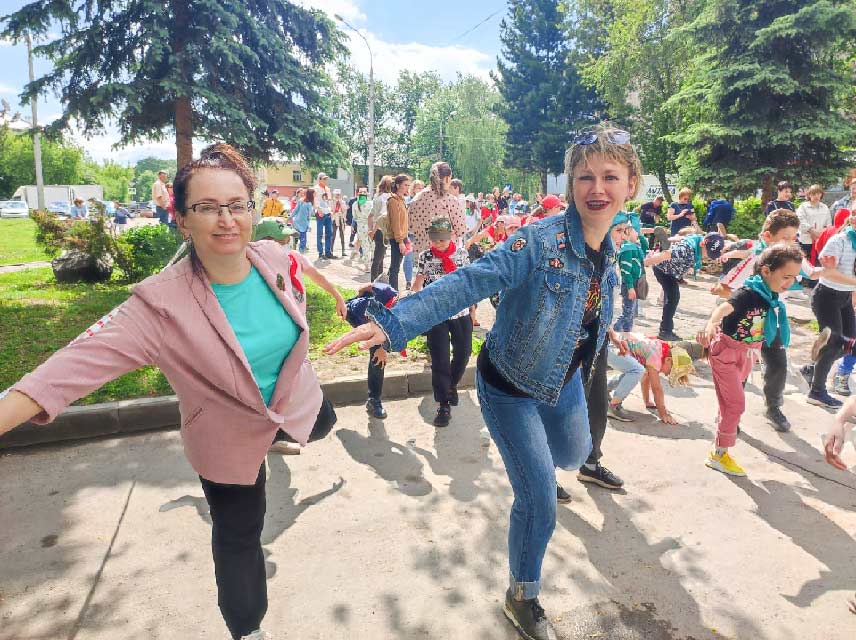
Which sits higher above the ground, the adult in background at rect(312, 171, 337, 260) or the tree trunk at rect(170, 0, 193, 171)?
the tree trunk at rect(170, 0, 193, 171)

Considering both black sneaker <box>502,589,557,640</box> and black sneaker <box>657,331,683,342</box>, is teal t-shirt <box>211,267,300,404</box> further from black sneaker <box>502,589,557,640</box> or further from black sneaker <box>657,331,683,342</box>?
black sneaker <box>657,331,683,342</box>

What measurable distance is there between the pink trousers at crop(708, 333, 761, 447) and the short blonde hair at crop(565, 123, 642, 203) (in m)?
2.32

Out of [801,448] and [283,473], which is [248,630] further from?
[801,448]

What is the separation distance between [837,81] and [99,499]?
20633mm

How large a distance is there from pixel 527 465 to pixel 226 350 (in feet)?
4.14

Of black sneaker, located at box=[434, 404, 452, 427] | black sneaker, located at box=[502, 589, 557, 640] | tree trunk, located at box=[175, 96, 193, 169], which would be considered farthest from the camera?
tree trunk, located at box=[175, 96, 193, 169]

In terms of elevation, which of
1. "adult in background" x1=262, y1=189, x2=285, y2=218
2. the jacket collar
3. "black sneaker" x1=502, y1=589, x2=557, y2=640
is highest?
"adult in background" x1=262, y1=189, x2=285, y2=218

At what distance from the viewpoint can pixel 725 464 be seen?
420 centimetres

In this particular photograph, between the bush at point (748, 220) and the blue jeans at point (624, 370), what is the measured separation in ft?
45.7

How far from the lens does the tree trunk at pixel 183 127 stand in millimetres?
11742

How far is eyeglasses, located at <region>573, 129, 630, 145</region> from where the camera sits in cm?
239

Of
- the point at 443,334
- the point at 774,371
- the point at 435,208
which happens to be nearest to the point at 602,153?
Result: the point at 443,334

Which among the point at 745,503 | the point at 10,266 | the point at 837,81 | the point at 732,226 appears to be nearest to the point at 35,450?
the point at 745,503

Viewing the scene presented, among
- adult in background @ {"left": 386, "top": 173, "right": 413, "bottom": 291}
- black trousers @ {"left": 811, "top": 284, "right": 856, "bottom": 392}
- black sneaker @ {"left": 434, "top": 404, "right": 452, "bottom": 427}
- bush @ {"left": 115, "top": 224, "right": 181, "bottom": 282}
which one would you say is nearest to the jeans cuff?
black sneaker @ {"left": 434, "top": 404, "right": 452, "bottom": 427}
